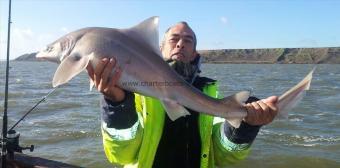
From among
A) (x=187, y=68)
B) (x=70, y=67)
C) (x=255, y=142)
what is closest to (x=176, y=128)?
(x=187, y=68)

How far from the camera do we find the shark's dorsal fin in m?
3.80

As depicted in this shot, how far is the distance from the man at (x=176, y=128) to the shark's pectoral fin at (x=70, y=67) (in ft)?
0.94

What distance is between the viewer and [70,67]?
3547 millimetres

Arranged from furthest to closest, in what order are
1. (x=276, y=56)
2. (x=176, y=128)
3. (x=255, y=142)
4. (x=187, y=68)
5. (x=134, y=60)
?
(x=276, y=56) → (x=255, y=142) → (x=187, y=68) → (x=176, y=128) → (x=134, y=60)

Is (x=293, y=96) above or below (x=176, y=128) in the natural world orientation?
above

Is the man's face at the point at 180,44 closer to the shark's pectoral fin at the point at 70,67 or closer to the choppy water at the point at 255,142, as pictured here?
the shark's pectoral fin at the point at 70,67

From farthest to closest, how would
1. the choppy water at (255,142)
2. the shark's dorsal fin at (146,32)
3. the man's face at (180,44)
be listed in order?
the choppy water at (255,142) → the man's face at (180,44) → the shark's dorsal fin at (146,32)

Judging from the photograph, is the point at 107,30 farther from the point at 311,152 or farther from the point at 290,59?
the point at 290,59

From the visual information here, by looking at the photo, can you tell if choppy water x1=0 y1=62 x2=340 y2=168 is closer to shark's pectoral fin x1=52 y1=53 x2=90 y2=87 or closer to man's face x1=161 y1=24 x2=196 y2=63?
man's face x1=161 y1=24 x2=196 y2=63

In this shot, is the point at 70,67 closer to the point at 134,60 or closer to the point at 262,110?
the point at 134,60

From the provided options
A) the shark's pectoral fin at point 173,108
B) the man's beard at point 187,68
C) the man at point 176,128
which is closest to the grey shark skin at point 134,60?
the shark's pectoral fin at point 173,108

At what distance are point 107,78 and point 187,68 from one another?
1.20 metres

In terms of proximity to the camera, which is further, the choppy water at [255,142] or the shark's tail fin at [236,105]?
the choppy water at [255,142]

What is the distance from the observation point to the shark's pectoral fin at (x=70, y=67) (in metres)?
3.53
